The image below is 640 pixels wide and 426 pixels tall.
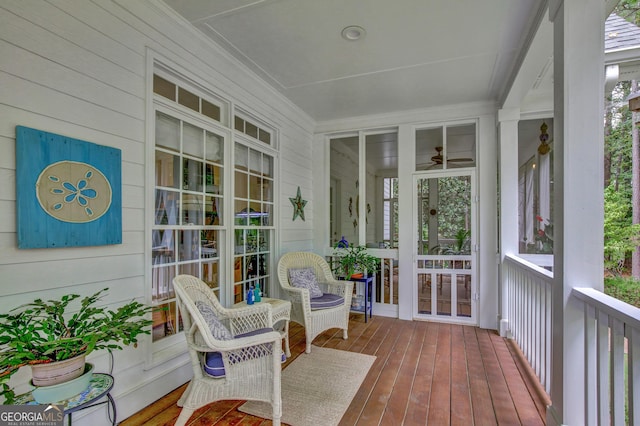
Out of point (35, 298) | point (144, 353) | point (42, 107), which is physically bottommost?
point (144, 353)

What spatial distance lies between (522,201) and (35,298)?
5.13 meters

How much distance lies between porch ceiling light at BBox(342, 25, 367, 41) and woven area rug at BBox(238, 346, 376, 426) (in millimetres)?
2928

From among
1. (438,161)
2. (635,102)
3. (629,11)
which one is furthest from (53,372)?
(629,11)

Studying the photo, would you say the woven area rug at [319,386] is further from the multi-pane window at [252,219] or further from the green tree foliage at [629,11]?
the green tree foliage at [629,11]

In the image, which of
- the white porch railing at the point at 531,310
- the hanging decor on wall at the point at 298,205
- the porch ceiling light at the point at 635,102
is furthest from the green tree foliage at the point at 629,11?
the hanging decor on wall at the point at 298,205

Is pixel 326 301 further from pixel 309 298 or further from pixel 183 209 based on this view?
pixel 183 209

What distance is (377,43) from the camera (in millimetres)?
2750

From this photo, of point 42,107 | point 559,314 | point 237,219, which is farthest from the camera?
point 237,219

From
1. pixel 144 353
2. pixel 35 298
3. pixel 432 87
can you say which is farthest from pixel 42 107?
pixel 432 87

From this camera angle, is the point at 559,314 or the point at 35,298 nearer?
the point at 35,298

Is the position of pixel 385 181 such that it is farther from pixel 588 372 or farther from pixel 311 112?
pixel 588 372

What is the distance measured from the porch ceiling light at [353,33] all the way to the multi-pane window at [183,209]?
1.49 m

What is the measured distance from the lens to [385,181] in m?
5.71

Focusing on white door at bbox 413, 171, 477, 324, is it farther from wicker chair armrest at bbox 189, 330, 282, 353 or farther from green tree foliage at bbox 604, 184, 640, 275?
wicker chair armrest at bbox 189, 330, 282, 353
